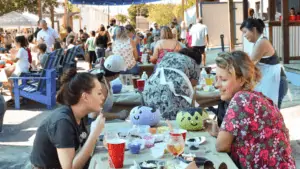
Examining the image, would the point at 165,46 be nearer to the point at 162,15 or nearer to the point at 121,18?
the point at 162,15

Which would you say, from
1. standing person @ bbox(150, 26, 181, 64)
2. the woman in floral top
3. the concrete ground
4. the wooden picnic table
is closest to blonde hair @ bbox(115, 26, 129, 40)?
standing person @ bbox(150, 26, 181, 64)

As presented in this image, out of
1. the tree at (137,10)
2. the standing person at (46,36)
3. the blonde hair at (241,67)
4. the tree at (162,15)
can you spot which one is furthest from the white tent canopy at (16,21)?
the tree at (137,10)

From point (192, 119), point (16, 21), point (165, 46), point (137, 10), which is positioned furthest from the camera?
point (137, 10)

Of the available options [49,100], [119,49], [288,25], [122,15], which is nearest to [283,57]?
[288,25]

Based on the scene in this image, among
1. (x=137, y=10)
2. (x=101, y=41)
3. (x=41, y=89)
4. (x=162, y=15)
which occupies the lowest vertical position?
(x=41, y=89)

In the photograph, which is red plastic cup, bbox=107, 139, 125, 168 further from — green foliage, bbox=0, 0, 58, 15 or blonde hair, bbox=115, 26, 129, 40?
green foliage, bbox=0, 0, 58, 15

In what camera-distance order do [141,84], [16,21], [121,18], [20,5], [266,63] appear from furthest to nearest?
[121,18], [20,5], [16,21], [141,84], [266,63]

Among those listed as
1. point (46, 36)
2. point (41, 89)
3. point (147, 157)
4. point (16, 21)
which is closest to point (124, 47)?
point (41, 89)

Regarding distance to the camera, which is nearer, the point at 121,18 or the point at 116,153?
the point at 116,153

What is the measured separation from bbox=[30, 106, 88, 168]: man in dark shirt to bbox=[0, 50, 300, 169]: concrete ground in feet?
8.44

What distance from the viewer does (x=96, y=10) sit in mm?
43344

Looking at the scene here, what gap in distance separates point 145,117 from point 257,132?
1.20m

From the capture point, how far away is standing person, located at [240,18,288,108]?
5.19 m

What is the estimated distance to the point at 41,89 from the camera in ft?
30.3
